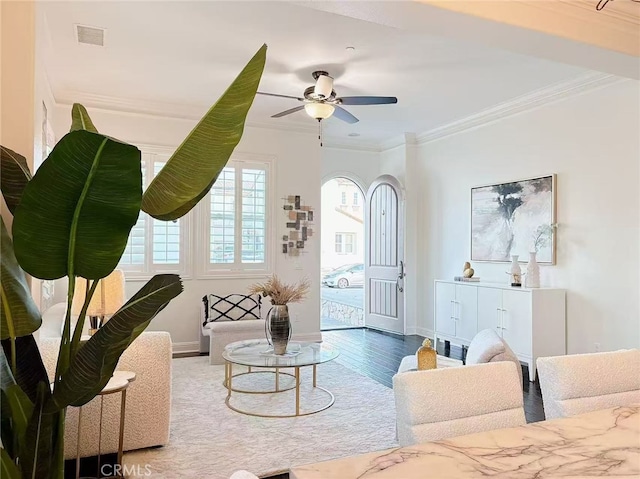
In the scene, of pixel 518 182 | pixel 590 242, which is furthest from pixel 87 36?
pixel 590 242

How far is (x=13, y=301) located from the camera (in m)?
1.20

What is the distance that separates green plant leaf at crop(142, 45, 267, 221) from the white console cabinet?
4.19m

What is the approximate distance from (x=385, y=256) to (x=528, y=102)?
3109 mm

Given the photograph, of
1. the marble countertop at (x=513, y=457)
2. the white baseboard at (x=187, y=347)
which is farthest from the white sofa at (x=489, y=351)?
the white baseboard at (x=187, y=347)

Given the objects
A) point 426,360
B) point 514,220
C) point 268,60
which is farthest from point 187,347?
point 514,220

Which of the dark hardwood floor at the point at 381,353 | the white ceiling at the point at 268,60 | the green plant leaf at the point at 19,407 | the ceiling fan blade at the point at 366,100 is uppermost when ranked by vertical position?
the white ceiling at the point at 268,60

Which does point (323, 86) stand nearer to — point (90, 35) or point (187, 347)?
point (90, 35)

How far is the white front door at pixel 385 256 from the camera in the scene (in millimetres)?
7066

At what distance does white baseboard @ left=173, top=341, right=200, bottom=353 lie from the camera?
18.9 ft

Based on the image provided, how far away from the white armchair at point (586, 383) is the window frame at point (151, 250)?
4770 mm

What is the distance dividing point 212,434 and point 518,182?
13.9 ft

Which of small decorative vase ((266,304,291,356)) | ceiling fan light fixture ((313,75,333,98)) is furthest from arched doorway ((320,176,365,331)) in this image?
ceiling fan light fixture ((313,75,333,98))

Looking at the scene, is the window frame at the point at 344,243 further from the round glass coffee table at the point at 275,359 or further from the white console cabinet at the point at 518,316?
the round glass coffee table at the point at 275,359

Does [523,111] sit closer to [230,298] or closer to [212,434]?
[230,298]
